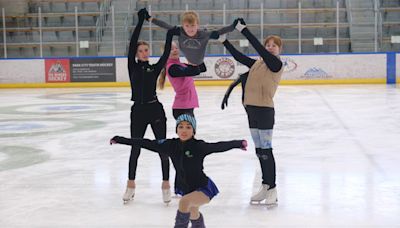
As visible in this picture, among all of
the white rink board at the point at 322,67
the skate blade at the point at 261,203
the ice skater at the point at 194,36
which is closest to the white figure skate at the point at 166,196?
the skate blade at the point at 261,203

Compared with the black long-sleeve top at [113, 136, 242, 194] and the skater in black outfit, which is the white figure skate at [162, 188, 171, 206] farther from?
the black long-sleeve top at [113, 136, 242, 194]

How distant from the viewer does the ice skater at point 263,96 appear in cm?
464

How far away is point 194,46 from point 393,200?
6.85 ft

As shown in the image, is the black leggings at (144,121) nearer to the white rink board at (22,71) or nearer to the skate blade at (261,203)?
the skate blade at (261,203)

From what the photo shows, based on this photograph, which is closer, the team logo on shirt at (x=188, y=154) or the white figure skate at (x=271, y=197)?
the team logo on shirt at (x=188, y=154)

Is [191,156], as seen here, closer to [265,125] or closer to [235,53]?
[265,125]

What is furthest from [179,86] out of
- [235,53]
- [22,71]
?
[22,71]

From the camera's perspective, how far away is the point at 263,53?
4.50 meters

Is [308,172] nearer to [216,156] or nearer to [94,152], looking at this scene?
[216,156]

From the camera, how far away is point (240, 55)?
476 centimetres

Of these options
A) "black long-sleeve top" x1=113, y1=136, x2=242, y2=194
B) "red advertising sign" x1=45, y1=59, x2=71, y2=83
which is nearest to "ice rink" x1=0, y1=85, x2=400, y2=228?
"black long-sleeve top" x1=113, y1=136, x2=242, y2=194

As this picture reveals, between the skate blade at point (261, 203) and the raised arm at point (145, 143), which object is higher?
the raised arm at point (145, 143)

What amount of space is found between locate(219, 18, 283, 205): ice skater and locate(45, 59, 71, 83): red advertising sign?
17.6 m

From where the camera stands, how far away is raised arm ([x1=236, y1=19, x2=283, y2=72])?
4492 millimetres
